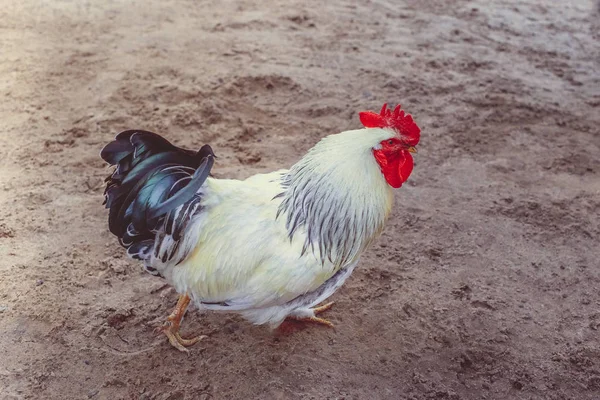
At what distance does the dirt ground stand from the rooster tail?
89cm

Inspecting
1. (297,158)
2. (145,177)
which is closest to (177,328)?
(145,177)

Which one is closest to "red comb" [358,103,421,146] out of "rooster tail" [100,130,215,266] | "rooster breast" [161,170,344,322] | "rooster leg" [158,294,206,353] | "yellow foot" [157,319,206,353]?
"rooster breast" [161,170,344,322]

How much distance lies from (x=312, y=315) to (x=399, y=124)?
1236 millimetres

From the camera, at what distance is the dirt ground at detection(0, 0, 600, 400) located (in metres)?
2.92

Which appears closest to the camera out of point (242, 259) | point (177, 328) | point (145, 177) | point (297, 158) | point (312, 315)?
point (145, 177)

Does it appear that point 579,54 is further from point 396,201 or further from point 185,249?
point 185,249

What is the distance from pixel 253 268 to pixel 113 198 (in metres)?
0.72

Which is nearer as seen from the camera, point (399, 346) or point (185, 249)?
point (185, 249)

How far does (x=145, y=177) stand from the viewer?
7.99 ft

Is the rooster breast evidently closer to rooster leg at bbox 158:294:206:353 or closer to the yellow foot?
rooster leg at bbox 158:294:206:353

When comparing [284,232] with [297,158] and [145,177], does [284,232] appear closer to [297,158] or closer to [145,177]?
[145,177]

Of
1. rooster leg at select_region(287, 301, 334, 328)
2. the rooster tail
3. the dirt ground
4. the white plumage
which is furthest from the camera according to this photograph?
rooster leg at select_region(287, 301, 334, 328)

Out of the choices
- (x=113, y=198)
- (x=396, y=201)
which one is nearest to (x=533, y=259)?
(x=396, y=201)

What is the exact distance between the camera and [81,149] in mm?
4363
